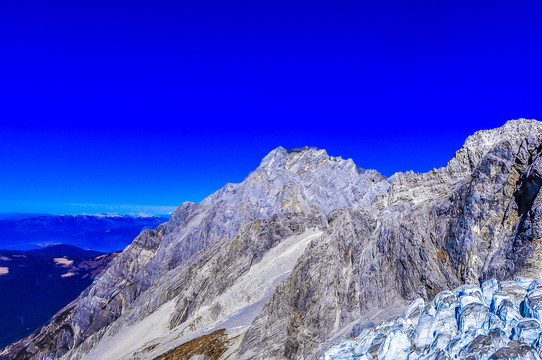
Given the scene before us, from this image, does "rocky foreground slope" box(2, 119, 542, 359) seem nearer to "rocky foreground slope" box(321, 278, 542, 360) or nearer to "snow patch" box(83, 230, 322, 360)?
"snow patch" box(83, 230, 322, 360)

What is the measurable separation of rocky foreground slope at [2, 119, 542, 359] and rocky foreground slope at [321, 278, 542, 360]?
6789 mm

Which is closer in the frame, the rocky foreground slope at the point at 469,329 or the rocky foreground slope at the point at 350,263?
the rocky foreground slope at the point at 469,329

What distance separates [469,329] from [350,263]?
24337 mm

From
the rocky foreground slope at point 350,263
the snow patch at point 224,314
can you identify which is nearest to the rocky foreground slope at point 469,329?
the rocky foreground slope at point 350,263

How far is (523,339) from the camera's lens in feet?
69.3

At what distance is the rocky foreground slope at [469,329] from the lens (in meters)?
21.2

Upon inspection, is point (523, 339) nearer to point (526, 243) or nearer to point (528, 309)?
point (528, 309)

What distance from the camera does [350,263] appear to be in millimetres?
47562

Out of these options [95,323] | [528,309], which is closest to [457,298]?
[528,309]

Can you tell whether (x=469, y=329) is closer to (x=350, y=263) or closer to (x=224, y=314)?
(x=350, y=263)

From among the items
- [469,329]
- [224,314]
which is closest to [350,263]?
[469,329]

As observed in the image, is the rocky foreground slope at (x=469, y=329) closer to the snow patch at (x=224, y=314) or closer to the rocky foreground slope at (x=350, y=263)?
the rocky foreground slope at (x=350, y=263)

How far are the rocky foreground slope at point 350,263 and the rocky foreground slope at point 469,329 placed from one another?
6.79 m

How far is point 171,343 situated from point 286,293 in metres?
25.7
